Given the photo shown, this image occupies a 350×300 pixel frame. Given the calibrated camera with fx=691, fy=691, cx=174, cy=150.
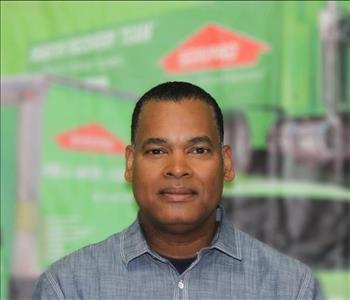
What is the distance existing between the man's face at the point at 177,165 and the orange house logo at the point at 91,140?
28.6 inches

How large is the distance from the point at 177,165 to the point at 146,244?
0.57ft

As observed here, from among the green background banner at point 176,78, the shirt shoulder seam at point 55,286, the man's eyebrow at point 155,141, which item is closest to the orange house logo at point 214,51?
the green background banner at point 176,78

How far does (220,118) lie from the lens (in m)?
1.26

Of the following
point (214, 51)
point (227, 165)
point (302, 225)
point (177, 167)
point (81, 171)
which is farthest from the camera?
point (81, 171)

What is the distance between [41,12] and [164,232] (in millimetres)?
1031

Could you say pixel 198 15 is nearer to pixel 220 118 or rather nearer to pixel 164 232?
pixel 220 118

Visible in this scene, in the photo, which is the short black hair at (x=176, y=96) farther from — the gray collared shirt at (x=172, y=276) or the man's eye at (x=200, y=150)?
the gray collared shirt at (x=172, y=276)

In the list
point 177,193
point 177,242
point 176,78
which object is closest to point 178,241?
point 177,242

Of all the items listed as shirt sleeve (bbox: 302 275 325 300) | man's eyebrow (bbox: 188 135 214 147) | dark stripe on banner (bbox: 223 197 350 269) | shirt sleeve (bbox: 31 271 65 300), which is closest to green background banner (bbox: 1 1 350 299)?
dark stripe on banner (bbox: 223 197 350 269)

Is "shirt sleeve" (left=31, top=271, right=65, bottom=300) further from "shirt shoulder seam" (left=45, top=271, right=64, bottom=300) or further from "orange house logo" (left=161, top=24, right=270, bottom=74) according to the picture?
"orange house logo" (left=161, top=24, right=270, bottom=74)

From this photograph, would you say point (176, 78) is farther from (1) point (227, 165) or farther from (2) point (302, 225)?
(1) point (227, 165)

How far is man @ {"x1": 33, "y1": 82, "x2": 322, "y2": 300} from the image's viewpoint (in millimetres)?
1169

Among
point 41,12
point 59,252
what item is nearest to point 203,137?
point 59,252

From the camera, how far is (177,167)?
115 cm
